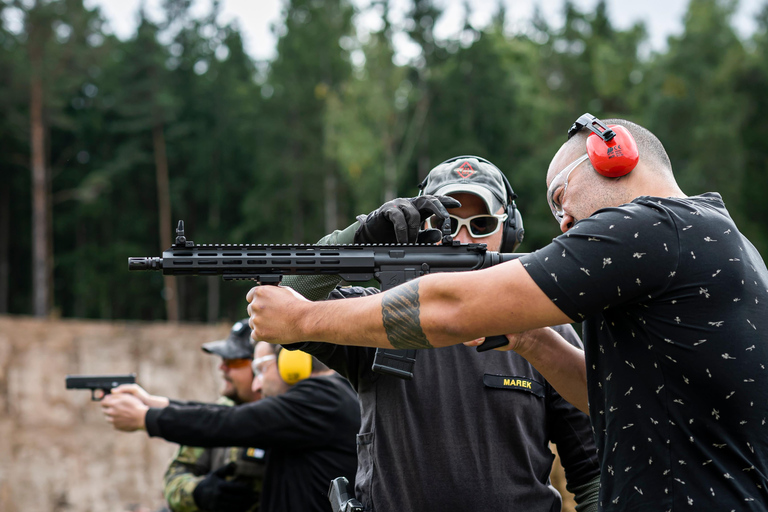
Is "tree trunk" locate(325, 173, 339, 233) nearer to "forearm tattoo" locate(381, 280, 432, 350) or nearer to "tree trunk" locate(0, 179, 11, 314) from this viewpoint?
"tree trunk" locate(0, 179, 11, 314)

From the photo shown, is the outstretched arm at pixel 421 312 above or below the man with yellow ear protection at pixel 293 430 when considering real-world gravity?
above

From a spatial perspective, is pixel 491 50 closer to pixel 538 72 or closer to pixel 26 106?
pixel 538 72

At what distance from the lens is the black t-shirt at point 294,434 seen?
4.50 m

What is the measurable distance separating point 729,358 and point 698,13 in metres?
35.1

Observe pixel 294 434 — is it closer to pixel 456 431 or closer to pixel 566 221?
pixel 456 431

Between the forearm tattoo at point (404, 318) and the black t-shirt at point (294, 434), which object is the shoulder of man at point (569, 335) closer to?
the forearm tattoo at point (404, 318)

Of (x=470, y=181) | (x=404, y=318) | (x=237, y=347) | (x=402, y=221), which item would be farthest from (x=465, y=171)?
(x=237, y=347)

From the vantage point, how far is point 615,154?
2381mm

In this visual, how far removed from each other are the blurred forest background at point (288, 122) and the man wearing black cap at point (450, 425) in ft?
79.2

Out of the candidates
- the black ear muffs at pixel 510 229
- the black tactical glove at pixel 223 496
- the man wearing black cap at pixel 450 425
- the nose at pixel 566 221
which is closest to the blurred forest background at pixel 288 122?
the black tactical glove at pixel 223 496

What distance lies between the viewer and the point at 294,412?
4.52 meters

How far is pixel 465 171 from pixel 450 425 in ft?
4.46

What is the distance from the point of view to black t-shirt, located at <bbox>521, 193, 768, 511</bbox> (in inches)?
81.6

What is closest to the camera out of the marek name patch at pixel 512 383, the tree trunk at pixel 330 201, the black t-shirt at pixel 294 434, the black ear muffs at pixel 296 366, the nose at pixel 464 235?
the marek name patch at pixel 512 383
